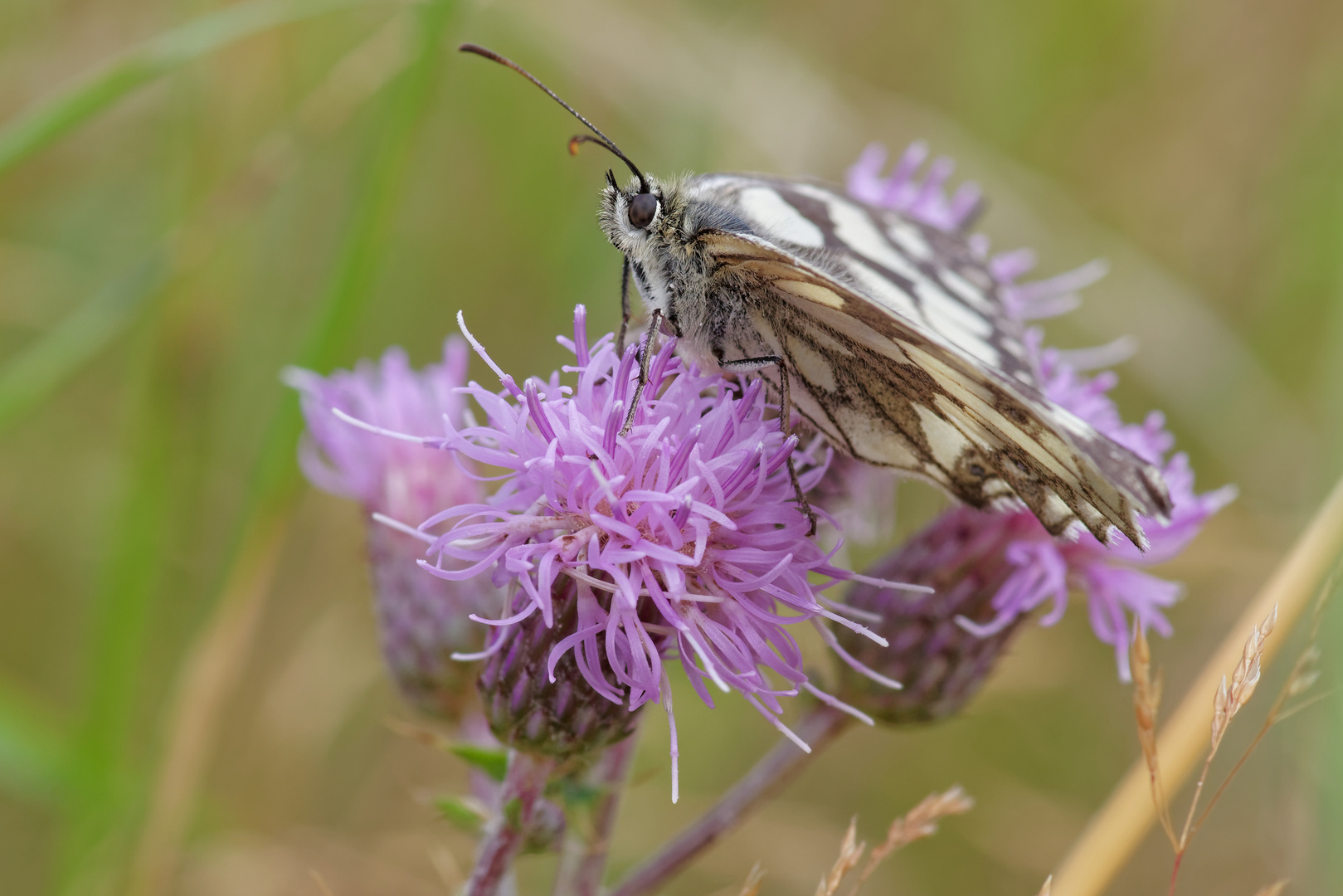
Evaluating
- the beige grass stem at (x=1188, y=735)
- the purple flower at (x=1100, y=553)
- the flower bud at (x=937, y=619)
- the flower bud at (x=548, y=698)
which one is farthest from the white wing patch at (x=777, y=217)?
the beige grass stem at (x=1188, y=735)

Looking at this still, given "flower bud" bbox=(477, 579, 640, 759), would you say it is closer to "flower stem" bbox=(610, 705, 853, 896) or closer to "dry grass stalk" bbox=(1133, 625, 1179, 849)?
"flower stem" bbox=(610, 705, 853, 896)

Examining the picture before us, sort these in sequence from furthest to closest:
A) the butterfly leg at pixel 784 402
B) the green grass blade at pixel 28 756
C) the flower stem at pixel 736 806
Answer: the green grass blade at pixel 28 756, the flower stem at pixel 736 806, the butterfly leg at pixel 784 402

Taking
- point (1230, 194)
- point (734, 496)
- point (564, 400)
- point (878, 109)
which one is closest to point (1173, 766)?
point (734, 496)

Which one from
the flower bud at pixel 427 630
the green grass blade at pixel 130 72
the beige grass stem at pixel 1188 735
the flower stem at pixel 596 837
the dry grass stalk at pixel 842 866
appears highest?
the green grass blade at pixel 130 72

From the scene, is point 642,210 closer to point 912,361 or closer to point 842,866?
point 912,361

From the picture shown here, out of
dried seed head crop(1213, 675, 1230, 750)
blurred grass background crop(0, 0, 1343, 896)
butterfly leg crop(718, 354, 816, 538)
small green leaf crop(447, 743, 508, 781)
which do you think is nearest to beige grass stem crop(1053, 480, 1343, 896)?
dried seed head crop(1213, 675, 1230, 750)

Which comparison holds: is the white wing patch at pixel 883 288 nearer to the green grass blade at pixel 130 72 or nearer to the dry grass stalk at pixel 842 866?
the dry grass stalk at pixel 842 866

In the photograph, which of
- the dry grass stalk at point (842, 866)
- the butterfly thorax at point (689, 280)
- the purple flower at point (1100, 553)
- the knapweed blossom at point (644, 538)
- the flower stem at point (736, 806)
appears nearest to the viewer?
the dry grass stalk at point (842, 866)
